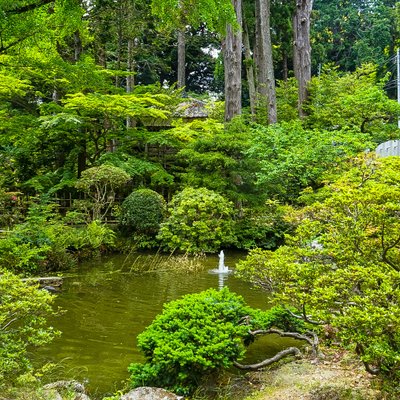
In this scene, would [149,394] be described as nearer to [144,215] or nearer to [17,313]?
[17,313]

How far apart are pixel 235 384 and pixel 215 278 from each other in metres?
4.85

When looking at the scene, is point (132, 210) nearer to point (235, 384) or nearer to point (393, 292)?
point (235, 384)

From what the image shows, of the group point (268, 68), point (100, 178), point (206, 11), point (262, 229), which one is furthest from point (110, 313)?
point (268, 68)

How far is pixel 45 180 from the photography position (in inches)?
559

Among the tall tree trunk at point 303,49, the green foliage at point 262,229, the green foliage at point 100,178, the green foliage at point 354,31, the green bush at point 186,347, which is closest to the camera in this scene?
the green bush at point 186,347

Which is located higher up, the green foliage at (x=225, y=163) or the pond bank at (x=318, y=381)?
the green foliage at (x=225, y=163)

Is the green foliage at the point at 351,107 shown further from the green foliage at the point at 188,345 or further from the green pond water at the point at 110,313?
the green foliage at the point at 188,345

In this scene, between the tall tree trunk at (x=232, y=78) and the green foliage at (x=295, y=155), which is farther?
the tall tree trunk at (x=232, y=78)

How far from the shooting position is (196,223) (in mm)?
10875

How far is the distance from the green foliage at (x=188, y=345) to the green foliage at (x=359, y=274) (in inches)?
25.2

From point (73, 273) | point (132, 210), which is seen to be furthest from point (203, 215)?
point (73, 273)

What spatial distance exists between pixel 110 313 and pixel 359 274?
432 cm

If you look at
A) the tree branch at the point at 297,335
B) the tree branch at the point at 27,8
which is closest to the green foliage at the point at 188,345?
the tree branch at the point at 297,335

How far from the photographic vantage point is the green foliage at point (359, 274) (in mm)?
2980
